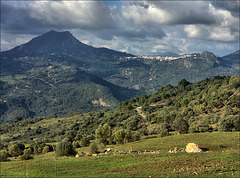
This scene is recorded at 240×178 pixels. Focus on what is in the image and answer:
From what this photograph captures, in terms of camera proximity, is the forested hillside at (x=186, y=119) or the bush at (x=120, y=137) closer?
the bush at (x=120, y=137)

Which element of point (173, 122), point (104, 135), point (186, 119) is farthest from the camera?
point (186, 119)

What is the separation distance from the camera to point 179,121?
9025cm

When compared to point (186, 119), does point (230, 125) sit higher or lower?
higher

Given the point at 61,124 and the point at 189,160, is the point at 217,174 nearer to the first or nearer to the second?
the point at 189,160

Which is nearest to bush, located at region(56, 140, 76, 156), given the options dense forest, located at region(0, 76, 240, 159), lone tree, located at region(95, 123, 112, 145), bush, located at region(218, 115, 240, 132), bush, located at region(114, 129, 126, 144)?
bush, located at region(114, 129, 126, 144)

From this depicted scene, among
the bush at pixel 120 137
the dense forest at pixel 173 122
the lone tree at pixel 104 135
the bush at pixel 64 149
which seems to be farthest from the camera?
the lone tree at pixel 104 135

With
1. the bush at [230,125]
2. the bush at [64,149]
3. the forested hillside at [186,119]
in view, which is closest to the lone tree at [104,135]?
the forested hillside at [186,119]

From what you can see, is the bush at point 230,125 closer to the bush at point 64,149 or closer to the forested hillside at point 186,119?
the forested hillside at point 186,119

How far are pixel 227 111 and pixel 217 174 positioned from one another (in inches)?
3062

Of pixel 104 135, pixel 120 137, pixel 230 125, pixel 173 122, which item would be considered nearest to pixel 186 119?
pixel 173 122

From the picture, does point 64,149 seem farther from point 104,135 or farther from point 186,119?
point 186,119

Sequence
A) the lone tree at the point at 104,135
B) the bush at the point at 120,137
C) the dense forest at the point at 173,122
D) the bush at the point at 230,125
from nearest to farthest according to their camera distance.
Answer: the bush at the point at 230,125, the bush at the point at 120,137, the dense forest at the point at 173,122, the lone tree at the point at 104,135

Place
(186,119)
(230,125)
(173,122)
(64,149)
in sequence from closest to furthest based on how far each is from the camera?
(64,149), (230,125), (173,122), (186,119)

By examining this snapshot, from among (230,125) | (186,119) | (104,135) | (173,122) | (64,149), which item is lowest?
(104,135)
